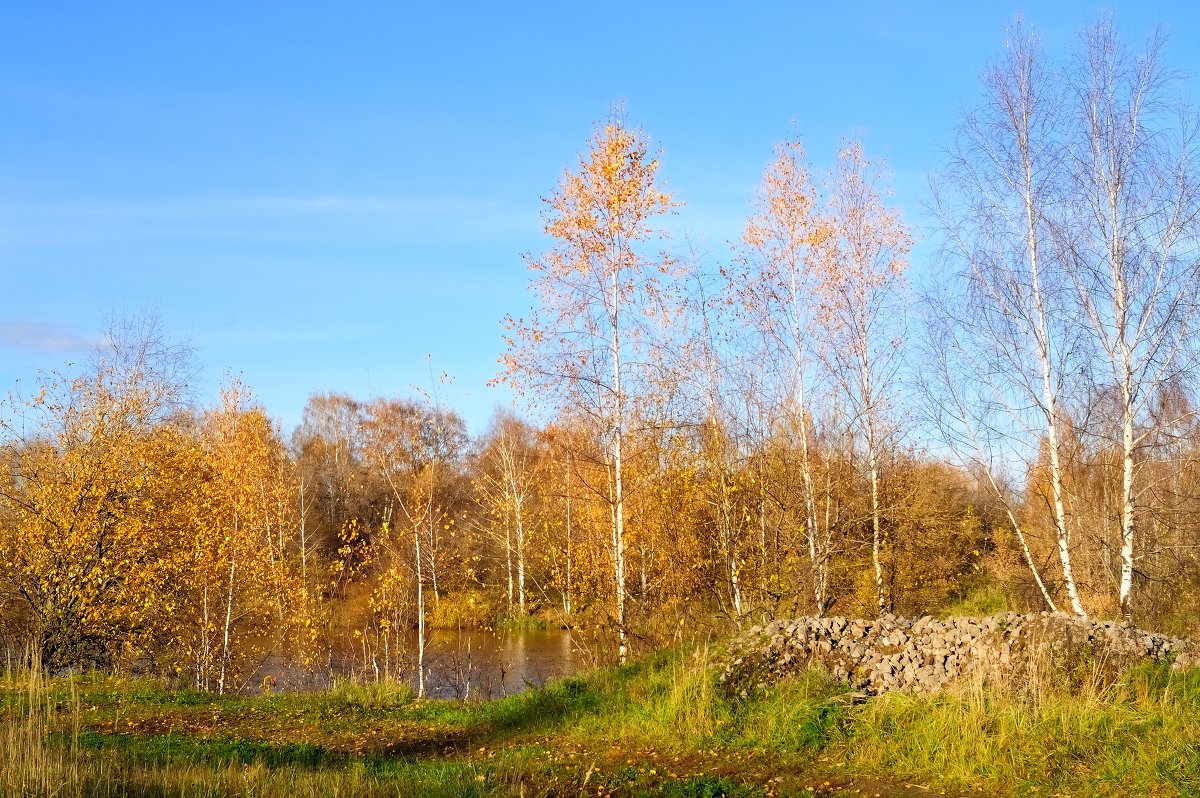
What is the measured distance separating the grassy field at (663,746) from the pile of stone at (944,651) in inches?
10.8

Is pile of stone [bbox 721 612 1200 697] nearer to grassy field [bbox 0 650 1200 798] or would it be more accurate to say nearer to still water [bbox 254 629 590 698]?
grassy field [bbox 0 650 1200 798]

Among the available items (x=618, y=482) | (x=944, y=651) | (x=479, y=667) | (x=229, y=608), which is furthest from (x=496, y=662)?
(x=944, y=651)

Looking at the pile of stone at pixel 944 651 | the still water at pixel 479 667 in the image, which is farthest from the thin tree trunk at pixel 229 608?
the pile of stone at pixel 944 651

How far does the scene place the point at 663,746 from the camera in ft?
25.6

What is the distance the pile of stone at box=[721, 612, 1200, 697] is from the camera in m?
7.65

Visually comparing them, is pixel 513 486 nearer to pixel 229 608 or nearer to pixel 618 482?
pixel 229 608

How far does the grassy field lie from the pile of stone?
27 cm

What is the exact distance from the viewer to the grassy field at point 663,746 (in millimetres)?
5688

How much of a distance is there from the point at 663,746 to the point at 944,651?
299cm

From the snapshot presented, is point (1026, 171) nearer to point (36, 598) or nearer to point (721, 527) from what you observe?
point (721, 527)

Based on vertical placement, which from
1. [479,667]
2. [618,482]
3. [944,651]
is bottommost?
[479,667]

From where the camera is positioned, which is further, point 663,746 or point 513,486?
point 513,486

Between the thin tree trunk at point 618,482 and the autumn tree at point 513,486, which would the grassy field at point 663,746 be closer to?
the thin tree trunk at point 618,482

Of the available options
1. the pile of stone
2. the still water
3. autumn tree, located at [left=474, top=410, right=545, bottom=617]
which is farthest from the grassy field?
autumn tree, located at [left=474, top=410, right=545, bottom=617]
